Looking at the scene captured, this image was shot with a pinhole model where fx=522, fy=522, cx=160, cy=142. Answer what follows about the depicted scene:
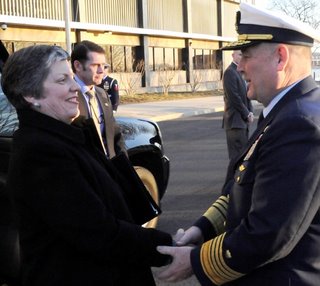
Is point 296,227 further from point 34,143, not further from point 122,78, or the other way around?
point 122,78

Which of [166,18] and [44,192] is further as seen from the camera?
[166,18]

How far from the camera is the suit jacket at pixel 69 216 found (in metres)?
1.90

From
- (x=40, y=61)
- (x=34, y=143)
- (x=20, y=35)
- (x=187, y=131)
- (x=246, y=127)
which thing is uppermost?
(x=20, y=35)

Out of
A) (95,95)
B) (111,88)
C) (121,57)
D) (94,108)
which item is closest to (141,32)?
(121,57)

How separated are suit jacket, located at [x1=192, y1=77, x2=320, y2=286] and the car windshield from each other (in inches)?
80.0

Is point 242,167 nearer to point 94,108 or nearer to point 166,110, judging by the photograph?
point 94,108

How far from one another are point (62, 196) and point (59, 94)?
1.52 feet

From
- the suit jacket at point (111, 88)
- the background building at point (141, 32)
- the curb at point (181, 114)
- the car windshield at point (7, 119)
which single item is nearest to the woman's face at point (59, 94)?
the car windshield at point (7, 119)

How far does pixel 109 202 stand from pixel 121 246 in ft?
0.63

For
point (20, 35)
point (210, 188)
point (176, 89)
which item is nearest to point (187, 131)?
point (210, 188)

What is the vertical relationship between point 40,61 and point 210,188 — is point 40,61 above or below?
above

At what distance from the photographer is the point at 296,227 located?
1627mm

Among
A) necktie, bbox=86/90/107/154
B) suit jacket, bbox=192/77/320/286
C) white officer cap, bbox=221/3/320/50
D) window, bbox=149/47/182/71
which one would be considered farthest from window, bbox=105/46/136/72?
suit jacket, bbox=192/77/320/286

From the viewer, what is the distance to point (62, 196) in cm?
189
